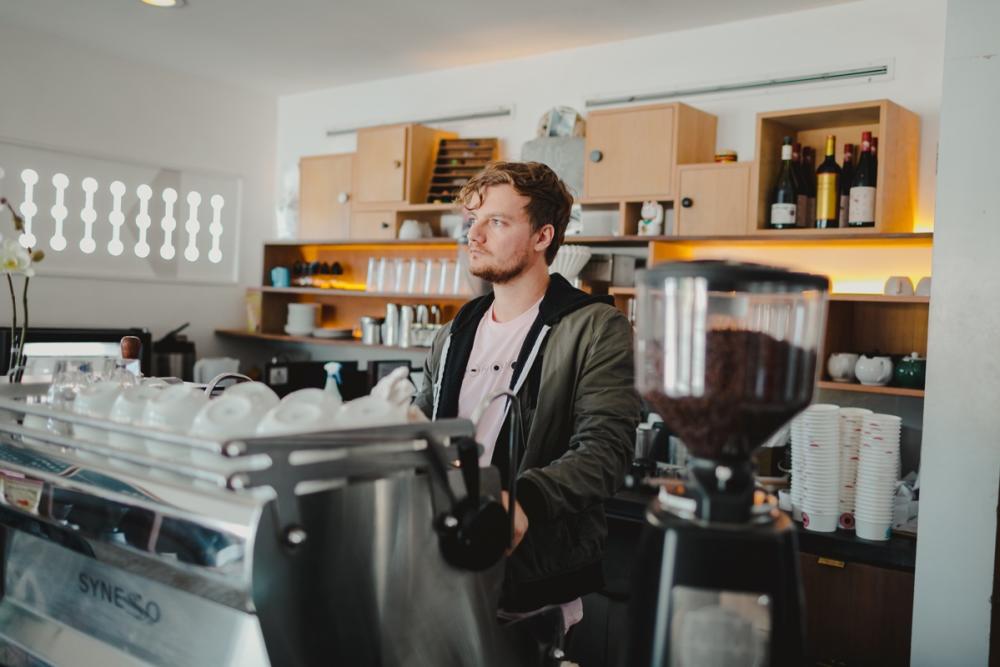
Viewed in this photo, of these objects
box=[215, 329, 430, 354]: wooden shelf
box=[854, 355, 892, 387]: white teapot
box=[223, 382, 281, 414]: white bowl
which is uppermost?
box=[223, 382, 281, 414]: white bowl

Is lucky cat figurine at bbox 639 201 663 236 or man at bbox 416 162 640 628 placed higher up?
lucky cat figurine at bbox 639 201 663 236

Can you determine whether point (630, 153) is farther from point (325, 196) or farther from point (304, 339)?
point (304, 339)

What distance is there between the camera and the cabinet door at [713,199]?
12.9 feet

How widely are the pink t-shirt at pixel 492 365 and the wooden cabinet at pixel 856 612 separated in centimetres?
141

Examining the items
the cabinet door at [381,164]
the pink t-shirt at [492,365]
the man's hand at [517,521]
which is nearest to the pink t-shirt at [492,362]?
the pink t-shirt at [492,365]

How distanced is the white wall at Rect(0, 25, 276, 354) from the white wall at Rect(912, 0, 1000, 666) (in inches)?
197

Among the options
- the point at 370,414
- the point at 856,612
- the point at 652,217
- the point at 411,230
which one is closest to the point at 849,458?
the point at 856,612

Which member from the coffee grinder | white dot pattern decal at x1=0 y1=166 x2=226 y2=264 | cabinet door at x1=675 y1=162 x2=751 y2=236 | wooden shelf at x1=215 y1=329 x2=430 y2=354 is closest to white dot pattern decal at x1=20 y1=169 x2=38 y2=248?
white dot pattern decal at x1=0 y1=166 x2=226 y2=264

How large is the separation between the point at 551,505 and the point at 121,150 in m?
5.23

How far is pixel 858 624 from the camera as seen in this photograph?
2898 mm

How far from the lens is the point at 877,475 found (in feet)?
9.18

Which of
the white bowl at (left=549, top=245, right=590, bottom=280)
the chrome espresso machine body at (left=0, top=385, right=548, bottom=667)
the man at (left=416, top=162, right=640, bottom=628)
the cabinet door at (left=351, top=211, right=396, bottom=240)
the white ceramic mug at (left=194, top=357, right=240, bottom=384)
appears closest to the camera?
the chrome espresso machine body at (left=0, top=385, right=548, bottom=667)

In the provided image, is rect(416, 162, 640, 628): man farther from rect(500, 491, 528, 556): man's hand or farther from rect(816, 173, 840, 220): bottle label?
rect(816, 173, 840, 220): bottle label

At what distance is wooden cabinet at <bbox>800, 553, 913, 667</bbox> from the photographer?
111 inches
